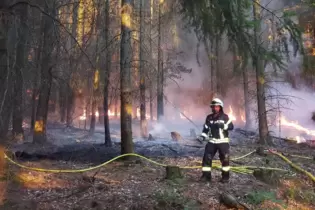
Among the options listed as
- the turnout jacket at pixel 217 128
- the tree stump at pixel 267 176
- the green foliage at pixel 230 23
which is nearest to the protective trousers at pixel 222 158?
the turnout jacket at pixel 217 128

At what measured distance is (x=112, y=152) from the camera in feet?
37.2

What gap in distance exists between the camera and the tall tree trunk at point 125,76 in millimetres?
9055

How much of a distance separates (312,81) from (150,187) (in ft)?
68.7

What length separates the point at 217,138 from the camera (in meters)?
7.29

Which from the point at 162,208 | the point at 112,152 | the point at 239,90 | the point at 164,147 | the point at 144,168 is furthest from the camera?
the point at 239,90

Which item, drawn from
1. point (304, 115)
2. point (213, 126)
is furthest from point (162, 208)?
point (304, 115)

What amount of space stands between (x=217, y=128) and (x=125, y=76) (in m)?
3.25

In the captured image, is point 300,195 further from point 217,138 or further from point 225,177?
point 217,138

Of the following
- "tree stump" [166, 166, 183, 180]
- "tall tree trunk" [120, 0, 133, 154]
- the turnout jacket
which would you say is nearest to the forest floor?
"tree stump" [166, 166, 183, 180]

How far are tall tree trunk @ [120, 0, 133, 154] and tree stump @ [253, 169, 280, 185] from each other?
361 cm

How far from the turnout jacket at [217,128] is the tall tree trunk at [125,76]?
107 inches

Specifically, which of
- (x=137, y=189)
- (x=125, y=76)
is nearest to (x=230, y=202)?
(x=137, y=189)

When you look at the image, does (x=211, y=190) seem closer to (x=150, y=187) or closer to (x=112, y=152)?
(x=150, y=187)

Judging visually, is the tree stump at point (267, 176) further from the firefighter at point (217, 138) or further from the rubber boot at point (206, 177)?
the rubber boot at point (206, 177)
